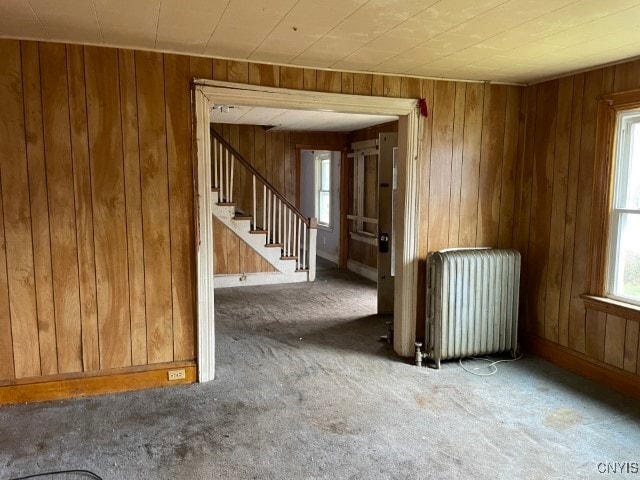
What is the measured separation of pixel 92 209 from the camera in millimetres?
3088

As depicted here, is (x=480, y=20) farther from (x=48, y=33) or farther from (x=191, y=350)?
(x=191, y=350)

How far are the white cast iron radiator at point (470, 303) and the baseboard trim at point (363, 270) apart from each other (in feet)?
10.7

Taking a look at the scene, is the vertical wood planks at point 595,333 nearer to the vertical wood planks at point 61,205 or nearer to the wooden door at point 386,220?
the wooden door at point 386,220

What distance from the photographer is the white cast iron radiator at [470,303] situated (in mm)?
3680

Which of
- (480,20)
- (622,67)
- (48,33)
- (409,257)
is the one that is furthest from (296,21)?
(622,67)

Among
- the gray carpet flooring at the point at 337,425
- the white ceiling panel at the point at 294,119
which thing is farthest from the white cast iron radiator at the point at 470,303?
the white ceiling panel at the point at 294,119

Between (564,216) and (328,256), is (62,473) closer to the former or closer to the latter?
(564,216)

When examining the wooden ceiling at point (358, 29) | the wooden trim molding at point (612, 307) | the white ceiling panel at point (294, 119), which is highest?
the white ceiling panel at point (294, 119)

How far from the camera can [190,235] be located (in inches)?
130

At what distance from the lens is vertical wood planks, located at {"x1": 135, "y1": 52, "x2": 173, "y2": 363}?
3.12 m

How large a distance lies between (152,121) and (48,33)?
745mm

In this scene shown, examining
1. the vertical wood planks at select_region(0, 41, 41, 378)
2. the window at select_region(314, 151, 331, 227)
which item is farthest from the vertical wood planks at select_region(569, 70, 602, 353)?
the window at select_region(314, 151, 331, 227)

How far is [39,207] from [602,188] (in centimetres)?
388

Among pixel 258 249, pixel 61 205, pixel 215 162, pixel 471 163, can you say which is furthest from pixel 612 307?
pixel 215 162
